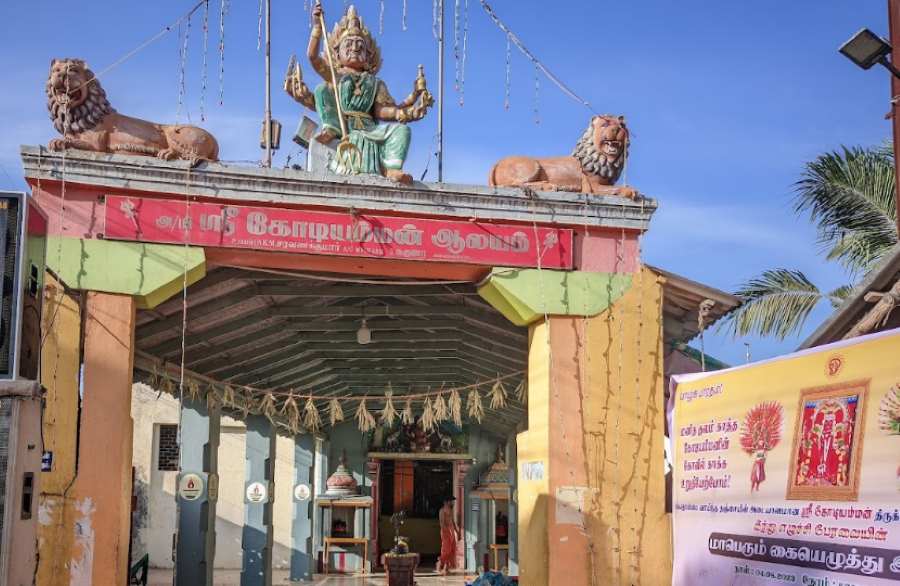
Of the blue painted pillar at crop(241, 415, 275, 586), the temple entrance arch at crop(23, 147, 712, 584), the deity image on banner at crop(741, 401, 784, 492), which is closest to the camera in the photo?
the deity image on banner at crop(741, 401, 784, 492)

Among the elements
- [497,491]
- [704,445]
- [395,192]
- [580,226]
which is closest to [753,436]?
[704,445]

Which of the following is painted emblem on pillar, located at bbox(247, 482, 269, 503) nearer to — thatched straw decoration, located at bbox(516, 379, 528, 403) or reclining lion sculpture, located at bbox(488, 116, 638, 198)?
thatched straw decoration, located at bbox(516, 379, 528, 403)

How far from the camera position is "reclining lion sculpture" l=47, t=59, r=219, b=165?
1201cm

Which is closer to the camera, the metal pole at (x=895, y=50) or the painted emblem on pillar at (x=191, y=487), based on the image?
the metal pole at (x=895, y=50)

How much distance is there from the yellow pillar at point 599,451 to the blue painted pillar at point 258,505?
8.33 metres

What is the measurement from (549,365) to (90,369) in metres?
5.32

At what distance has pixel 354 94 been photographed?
538 inches

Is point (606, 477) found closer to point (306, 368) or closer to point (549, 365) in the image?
point (549, 365)

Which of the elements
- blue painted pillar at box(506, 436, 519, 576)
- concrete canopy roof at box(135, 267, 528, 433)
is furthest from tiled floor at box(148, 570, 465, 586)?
concrete canopy roof at box(135, 267, 528, 433)

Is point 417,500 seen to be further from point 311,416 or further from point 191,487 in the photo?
point 191,487

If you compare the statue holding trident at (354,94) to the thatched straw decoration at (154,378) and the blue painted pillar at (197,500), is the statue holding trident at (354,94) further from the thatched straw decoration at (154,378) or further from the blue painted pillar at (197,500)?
the blue painted pillar at (197,500)

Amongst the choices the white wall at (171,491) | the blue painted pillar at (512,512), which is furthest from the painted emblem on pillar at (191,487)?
the white wall at (171,491)

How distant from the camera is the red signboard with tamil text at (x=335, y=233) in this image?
11898 mm

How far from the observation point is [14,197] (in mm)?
9742
